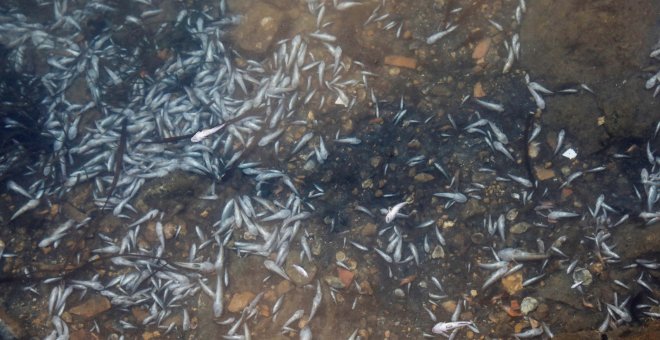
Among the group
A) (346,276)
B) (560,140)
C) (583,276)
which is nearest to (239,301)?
(346,276)

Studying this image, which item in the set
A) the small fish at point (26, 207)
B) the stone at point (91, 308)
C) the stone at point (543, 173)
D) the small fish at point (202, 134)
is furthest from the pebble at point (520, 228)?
the small fish at point (26, 207)

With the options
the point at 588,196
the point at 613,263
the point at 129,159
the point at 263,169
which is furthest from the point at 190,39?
the point at 613,263

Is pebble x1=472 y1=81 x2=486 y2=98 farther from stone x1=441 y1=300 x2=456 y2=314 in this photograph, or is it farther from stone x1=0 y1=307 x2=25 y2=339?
stone x1=0 y1=307 x2=25 y2=339

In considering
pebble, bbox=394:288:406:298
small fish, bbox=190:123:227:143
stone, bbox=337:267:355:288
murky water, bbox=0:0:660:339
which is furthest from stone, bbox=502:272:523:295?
small fish, bbox=190:123:227:143

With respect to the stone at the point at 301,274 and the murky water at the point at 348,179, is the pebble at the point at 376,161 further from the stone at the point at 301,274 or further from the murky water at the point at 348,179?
the stone at the point at 301,274

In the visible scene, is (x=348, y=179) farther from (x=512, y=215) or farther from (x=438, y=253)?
(x=512, y=215)
